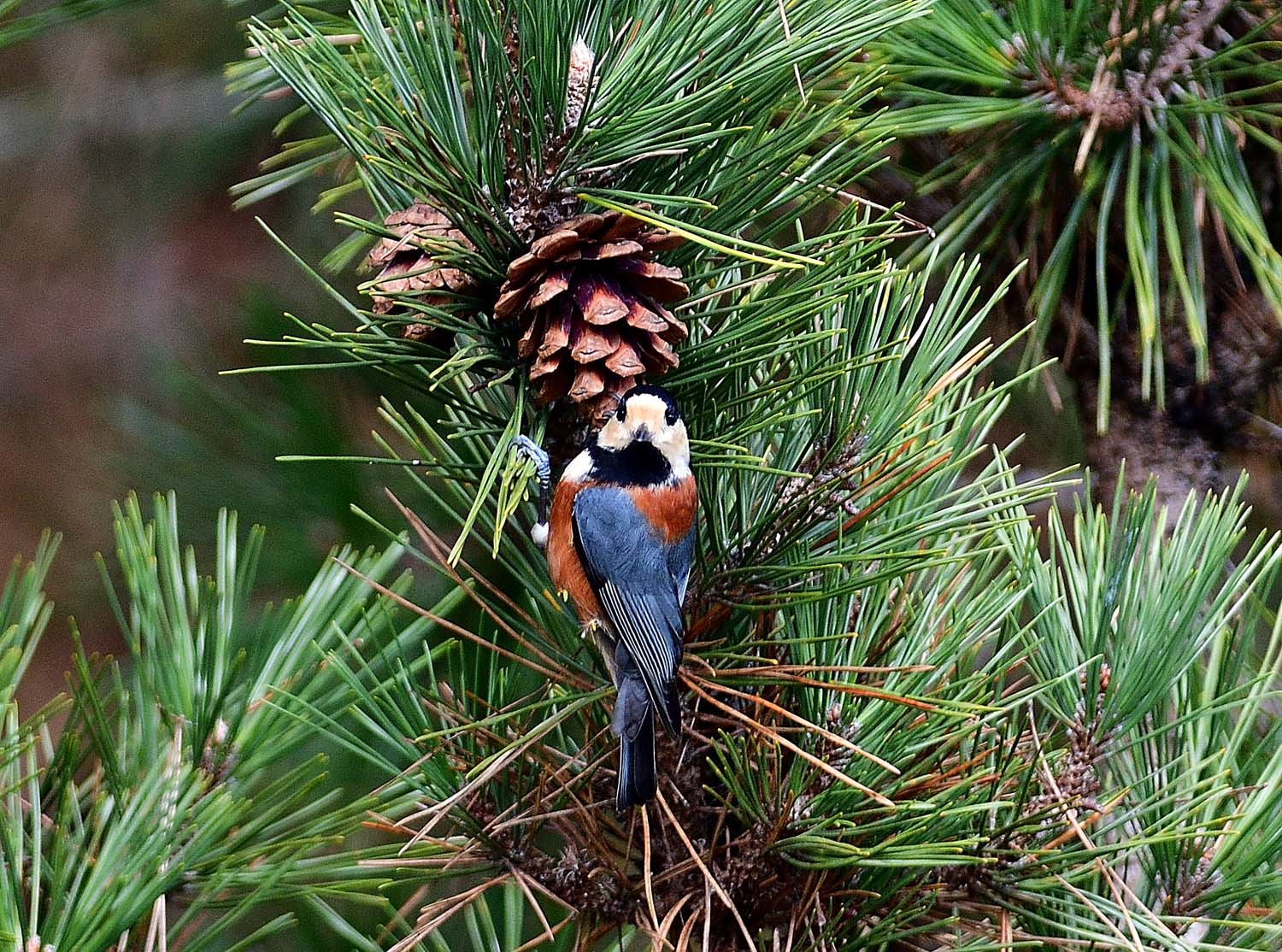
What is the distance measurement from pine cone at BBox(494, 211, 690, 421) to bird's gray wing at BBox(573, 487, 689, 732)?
18cm

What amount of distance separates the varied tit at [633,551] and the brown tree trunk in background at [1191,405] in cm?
61

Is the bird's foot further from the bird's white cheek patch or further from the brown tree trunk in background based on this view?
the brown tree trunk in background

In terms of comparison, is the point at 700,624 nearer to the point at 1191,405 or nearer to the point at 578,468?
the point at 578,468

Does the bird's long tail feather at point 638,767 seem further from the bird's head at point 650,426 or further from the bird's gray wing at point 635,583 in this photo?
the bird's head at point 650,426

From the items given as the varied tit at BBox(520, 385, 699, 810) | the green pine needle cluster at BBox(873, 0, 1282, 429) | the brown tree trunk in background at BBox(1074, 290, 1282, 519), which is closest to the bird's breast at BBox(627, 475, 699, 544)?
the varied tit at BBox(520, 385, 699, 810)

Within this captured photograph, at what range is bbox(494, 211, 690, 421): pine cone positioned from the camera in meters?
0.92

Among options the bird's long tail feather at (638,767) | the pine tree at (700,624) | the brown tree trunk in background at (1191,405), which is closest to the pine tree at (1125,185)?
the brown tree trunk in background at (1191,405)

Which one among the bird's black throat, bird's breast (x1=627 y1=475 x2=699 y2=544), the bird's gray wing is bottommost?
the bird's gray wing

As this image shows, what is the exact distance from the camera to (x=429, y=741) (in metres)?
1.02

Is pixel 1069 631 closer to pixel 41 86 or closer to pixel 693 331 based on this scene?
pixel 693 331

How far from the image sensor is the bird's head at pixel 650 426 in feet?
3.11

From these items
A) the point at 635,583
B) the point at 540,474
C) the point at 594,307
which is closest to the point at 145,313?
the point at 540,474

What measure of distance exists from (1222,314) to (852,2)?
0.68 metres

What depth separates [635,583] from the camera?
1.08 m
